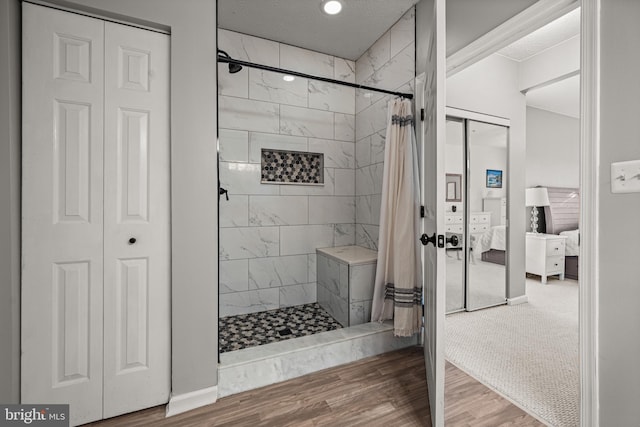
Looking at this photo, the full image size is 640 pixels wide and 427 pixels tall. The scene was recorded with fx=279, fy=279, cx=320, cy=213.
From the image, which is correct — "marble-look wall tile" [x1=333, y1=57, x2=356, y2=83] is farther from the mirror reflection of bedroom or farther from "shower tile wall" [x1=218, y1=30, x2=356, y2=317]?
the mirror reflection of bedroom

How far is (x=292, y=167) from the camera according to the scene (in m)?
3.04

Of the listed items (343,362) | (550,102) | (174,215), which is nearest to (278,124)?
(174,215)

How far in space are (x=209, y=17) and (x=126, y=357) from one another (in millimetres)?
1923

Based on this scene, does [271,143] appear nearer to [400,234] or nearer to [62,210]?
→ [400,234]

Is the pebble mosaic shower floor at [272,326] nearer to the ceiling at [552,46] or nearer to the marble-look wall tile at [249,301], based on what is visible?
the marble-look wall tile at [249,301]

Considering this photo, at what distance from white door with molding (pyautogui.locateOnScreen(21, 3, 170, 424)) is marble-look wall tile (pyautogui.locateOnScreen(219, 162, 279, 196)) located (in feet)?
3.73

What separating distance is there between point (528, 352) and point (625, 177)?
1.67 metres

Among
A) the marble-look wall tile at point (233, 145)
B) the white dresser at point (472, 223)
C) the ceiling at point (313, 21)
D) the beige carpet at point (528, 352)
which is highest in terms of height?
the ceiling at point (313, 21)

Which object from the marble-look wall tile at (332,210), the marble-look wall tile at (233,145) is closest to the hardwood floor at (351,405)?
the marble-look wall tile at (332,210)

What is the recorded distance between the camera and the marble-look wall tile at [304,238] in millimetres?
2957

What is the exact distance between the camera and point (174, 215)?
1534mm

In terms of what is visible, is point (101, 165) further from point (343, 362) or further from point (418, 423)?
point (418, 423)

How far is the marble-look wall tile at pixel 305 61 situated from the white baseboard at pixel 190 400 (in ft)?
9.50

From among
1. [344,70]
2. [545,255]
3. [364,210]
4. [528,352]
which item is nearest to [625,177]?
[528,352]
